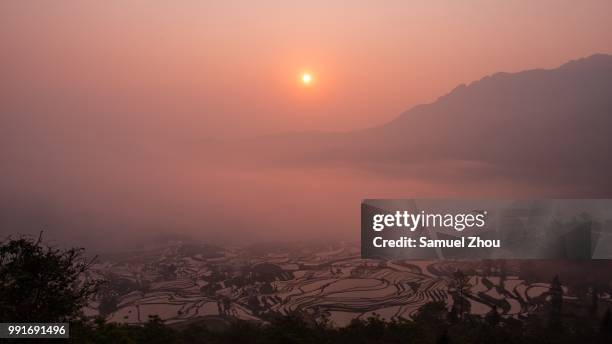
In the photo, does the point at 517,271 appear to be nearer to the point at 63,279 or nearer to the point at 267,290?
the point at 267,290

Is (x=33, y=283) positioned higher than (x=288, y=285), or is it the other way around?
(x=33, y=283)

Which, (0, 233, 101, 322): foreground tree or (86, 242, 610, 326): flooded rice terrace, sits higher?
(0, 233, 101, 322): foreground tree

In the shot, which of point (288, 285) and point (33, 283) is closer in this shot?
point (33, 283)

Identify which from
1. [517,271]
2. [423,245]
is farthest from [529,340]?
[517,271]

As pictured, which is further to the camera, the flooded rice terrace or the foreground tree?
the flooded rice terrace
